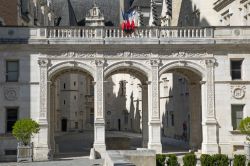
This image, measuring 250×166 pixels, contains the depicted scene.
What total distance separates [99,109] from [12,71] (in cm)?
561

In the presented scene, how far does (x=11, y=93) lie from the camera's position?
28547 mm

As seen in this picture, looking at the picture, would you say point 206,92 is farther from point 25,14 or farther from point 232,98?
point 25,14

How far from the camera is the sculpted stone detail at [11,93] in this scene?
28516 mm

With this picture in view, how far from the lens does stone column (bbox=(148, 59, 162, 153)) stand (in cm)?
2850

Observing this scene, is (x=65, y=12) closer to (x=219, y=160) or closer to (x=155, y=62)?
(x=155, y=62)

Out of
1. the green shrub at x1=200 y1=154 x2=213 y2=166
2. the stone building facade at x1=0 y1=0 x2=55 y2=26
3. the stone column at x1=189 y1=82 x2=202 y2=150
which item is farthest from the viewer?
the stone building facade at x1=0 y1=0 x2=55 y2=26

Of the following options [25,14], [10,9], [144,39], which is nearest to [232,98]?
[144,39]

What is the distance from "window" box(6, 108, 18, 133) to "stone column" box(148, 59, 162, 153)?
315 inches

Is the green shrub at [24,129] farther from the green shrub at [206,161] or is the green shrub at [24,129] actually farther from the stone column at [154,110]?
the green shrub at [206,161]

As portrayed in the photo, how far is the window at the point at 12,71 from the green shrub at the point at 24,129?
378cm

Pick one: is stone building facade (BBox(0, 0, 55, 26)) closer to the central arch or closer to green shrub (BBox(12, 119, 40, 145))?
the central arch

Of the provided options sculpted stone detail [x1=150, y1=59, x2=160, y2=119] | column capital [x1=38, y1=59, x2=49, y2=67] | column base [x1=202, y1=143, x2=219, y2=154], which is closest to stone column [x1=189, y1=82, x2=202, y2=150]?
column base [x1=202, y1=143, x2=219, y2=154]

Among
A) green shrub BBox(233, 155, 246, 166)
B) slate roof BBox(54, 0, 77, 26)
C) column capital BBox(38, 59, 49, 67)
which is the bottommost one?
green shrub BBox(233, 155, 246, 166)

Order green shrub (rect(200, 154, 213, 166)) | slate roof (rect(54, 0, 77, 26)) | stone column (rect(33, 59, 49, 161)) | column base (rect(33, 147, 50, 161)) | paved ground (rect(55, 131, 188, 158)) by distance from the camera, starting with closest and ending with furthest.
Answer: green shrub (rect(200, 154, 213, 166))
column base (rect(33, 147, 50, 161))
stone column (rect(33, 59, 49, 161))
paved ground (rect(55, 131, 188, 158))
slate roof (rect(54, 0, 77, 26))
